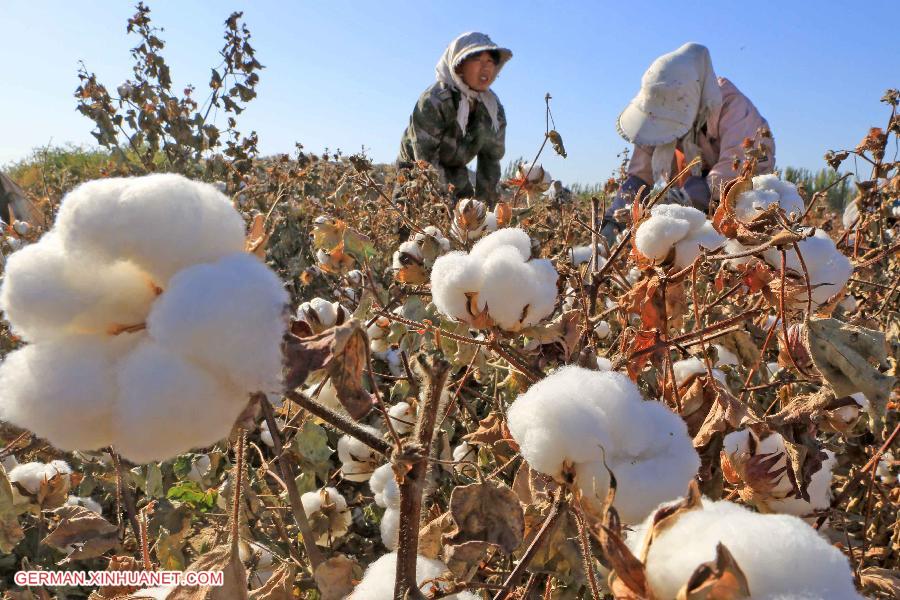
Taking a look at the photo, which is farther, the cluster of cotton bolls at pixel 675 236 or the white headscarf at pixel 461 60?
the white headscarf at pixel 461 60

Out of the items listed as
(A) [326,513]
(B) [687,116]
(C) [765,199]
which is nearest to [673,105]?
(B) [687,116]

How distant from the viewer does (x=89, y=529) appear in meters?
1.02

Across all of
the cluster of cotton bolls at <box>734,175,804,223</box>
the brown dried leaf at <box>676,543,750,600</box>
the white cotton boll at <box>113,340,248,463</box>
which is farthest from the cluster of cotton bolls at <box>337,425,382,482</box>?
the brown dried leaf at <box>676,543,750,600</box>

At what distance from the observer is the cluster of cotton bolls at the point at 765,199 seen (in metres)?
1.04

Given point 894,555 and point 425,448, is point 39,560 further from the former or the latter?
point 894,555

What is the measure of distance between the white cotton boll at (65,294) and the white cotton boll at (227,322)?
2.0 inches

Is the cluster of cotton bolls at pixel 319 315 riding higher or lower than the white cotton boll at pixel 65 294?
higher

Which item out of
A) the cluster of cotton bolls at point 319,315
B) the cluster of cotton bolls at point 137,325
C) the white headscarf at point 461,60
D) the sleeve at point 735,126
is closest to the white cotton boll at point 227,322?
the cluster of cotton bolls at point 137,325

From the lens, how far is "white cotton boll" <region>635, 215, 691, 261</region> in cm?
101

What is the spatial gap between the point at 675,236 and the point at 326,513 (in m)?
0.91

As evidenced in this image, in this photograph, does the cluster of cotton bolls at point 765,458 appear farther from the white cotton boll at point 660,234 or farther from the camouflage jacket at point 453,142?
the camouflage jacket at point 453,142

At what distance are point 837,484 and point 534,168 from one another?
1.21 metres

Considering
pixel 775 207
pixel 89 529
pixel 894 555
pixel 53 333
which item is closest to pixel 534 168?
pixel 775 207

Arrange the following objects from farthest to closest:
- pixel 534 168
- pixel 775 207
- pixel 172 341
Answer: pixel 534 168 < pixel 775 207 < pixel 172 341
